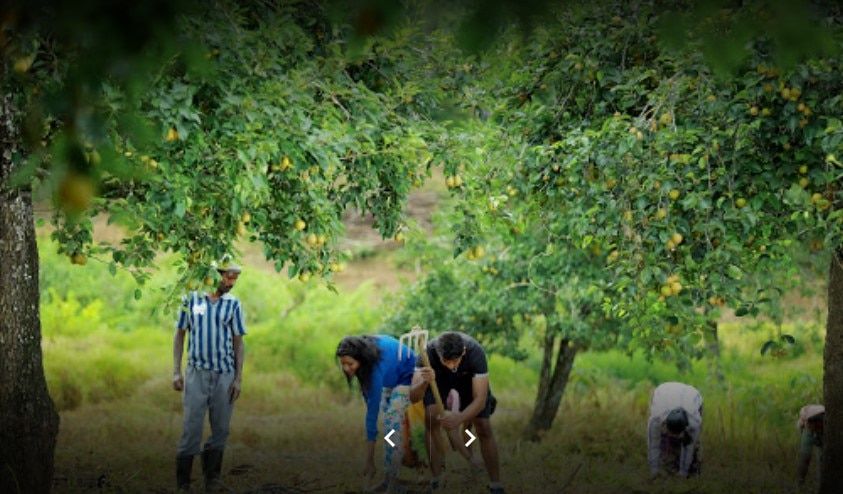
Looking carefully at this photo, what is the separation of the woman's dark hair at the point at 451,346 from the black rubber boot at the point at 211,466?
226 cm

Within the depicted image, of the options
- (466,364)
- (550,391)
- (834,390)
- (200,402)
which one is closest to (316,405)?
(550,391)

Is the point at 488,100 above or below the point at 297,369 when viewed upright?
→ above

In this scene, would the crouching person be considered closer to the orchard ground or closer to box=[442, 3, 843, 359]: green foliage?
the orchard ground

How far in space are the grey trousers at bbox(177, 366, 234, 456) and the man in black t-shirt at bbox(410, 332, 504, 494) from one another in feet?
5.08

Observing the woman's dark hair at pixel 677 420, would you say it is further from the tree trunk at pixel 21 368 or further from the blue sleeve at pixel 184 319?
the tree trunk at pixel 21 368

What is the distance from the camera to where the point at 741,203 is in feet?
24.1

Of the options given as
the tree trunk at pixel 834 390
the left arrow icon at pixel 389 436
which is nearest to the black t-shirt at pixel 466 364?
the left arrow icon at pixel 389 436

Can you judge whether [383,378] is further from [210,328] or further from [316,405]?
[316,405]

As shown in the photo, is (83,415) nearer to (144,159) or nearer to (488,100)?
(488,100)

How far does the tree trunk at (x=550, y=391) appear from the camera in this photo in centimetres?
1516

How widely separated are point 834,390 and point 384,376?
129 inches

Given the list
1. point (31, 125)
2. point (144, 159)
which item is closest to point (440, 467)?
point (144, 159)

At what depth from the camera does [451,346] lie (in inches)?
317

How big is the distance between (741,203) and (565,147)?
1.46 m
